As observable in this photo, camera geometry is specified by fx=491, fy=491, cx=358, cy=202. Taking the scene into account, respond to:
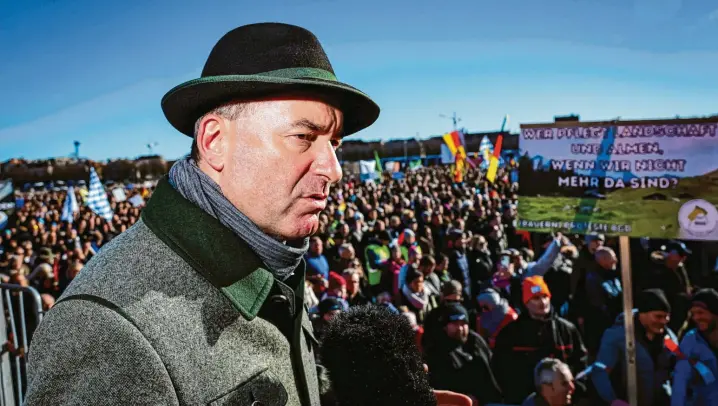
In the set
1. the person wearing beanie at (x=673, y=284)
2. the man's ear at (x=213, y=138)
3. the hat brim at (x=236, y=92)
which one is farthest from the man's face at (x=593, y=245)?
the man's ear at (x=213, y=138)

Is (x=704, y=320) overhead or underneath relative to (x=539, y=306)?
underneath

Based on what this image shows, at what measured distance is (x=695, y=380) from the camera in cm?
410

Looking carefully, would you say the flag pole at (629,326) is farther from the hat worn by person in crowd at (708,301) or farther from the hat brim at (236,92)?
the hat brim at (236,92)

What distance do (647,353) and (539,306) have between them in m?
0.98

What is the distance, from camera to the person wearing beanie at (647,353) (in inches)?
174

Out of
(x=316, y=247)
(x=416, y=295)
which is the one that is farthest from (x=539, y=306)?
(x=316, y=247)

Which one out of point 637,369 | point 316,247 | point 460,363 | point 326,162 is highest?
point 326,162

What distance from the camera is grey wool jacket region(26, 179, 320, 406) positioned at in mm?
965

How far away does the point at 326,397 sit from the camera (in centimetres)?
142

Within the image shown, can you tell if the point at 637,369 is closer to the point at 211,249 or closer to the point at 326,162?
the point at 326,162

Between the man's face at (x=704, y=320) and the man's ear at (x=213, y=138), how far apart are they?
4.84 m

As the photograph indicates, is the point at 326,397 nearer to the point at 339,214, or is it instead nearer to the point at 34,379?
the point at 34,379

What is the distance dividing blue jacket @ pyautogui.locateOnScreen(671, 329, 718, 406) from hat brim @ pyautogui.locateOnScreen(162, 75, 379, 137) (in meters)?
4.08

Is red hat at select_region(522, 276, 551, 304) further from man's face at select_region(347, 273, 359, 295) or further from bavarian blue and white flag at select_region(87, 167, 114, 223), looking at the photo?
bavarian blue and white flag at select_region(87, 167, 114, 223)
